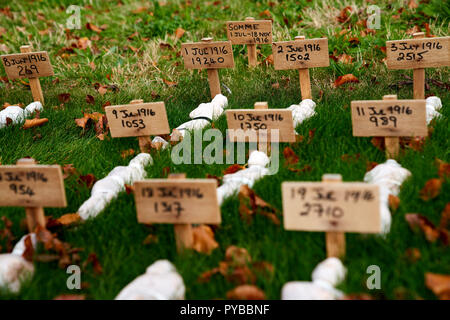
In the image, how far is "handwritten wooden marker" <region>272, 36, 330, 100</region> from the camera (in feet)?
11.3

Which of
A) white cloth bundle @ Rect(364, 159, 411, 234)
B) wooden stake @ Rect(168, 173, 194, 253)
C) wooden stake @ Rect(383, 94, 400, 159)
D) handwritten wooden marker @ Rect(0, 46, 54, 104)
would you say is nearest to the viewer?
wooden stake @ Rect(168, 173, 194, 253)

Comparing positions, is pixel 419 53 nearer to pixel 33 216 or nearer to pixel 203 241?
pixel 203 241

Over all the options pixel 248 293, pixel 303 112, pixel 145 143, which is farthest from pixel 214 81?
pixel 248 293

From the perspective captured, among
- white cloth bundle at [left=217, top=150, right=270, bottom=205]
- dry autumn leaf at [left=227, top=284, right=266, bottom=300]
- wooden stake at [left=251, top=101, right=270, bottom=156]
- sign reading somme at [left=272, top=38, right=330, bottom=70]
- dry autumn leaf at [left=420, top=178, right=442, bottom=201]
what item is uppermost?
sign reading somme at [left=272, top=38, right=330, bottom=70]

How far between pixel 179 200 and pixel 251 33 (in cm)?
258

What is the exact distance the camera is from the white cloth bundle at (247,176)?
7.99 ft

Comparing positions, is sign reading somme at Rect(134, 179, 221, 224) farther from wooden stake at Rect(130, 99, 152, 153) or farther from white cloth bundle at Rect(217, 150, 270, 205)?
wooden stake at Rect(130, 99, 152, 153)

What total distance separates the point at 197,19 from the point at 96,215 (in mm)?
3612

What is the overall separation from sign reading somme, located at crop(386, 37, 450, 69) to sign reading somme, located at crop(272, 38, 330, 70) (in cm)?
42

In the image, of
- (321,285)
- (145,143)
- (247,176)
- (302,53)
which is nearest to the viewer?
(321,285)

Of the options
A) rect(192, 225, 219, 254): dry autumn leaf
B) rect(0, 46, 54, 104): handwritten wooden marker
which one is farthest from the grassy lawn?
rect(0, 46, 54, 104): handwritten wooden marker

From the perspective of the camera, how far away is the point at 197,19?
5.57 metres

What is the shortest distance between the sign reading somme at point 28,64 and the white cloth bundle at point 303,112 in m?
1.93

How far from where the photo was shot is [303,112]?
3279mm
